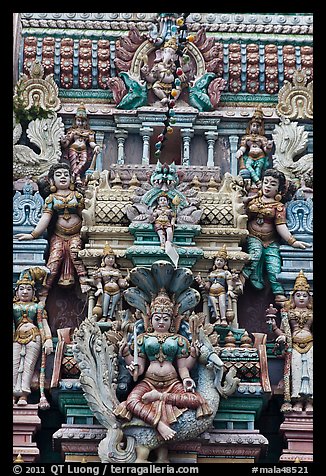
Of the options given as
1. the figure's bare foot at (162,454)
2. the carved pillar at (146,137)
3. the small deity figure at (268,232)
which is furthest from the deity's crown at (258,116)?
the figure's bare foot at (162,454)

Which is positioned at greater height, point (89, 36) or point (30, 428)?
point (89, 36)

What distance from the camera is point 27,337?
923 inches

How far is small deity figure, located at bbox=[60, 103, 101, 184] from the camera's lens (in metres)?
24.8

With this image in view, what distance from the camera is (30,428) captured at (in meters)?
22.9

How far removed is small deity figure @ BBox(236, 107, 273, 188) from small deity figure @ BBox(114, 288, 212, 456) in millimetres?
2421

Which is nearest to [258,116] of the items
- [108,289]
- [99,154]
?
[99,154]

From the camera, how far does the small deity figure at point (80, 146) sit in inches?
976

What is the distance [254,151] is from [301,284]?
2075 mm

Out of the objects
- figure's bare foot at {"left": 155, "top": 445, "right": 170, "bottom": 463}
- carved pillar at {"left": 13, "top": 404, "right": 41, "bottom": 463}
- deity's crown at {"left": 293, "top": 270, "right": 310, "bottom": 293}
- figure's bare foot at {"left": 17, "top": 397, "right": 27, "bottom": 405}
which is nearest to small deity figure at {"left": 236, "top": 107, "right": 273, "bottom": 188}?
deity's crown at {"left": 293, "top": 270, "right": 310, "bottom": 293}

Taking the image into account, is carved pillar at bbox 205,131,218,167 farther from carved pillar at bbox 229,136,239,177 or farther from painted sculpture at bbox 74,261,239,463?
painted sculpture at bbox 74,261,239,463

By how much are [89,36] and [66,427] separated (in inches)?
220

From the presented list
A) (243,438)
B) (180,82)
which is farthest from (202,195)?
(243,438)
